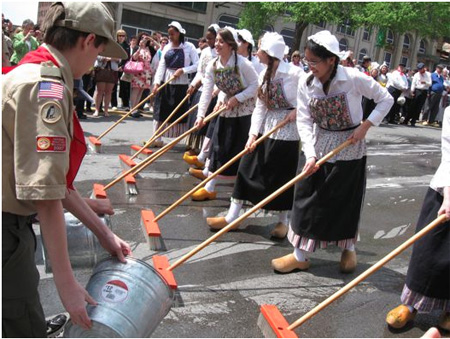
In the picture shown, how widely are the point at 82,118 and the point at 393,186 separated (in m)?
6.70

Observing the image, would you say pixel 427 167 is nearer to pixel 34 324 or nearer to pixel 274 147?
pixel 274 147

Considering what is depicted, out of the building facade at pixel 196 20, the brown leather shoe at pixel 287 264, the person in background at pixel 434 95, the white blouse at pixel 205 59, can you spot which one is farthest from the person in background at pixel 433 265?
the building facade at pixel 196 20

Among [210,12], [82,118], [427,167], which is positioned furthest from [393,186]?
[210,12]

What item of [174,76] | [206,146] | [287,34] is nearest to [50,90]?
[206,146]

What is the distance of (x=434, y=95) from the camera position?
18.5 m

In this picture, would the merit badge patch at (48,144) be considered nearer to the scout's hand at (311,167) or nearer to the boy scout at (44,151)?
the boy scout at (44,151)

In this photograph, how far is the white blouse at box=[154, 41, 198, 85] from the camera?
861cm

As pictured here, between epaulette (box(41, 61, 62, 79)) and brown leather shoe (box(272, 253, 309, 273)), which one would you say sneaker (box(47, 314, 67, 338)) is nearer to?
epaulette (box(41, 61, 62, 79))

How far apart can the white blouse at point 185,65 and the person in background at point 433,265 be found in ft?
18.6

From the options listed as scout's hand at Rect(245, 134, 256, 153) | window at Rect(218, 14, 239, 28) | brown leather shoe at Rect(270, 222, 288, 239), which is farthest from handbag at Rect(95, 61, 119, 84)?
window at Rect(218, 14, 239, 28)

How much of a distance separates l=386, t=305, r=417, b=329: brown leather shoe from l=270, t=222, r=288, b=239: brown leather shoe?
1822 millimetres

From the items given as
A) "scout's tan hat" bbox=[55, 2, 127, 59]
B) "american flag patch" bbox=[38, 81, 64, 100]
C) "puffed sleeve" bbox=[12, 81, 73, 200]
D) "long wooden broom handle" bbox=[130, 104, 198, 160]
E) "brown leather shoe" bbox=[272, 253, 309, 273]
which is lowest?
"brown leather shoe" bbox=[272, 253, 309, 273]

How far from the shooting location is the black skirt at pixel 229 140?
20.8 feet

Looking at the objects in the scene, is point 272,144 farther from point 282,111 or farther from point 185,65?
point 185,65
